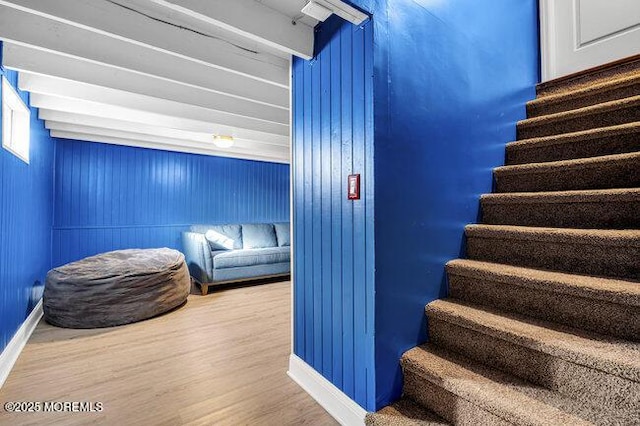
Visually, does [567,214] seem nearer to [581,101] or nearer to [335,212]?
[581,101]

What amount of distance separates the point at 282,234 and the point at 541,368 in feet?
15.8

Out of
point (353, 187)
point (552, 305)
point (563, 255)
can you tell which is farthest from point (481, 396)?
point (353, 187)

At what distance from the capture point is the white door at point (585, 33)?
223 cm

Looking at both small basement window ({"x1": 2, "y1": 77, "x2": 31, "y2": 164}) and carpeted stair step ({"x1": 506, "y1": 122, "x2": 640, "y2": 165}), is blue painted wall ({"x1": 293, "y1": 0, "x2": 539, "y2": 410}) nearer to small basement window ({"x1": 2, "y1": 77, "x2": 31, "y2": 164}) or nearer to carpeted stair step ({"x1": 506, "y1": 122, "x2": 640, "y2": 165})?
carpeted stair step ({"x1": 506, "y1": 122, "x2": 640, "y2": 165})

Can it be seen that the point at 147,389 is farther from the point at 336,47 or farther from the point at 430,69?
the point at 430,69

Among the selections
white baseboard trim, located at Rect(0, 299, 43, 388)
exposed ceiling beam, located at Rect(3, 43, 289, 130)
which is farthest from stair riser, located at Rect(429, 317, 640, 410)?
white baseboard trim, located at Rect(0, 299, 43, 388)

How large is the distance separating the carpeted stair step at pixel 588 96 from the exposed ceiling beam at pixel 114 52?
220cm

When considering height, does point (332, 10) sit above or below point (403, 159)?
above

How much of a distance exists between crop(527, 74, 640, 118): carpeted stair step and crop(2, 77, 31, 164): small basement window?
4084 mm

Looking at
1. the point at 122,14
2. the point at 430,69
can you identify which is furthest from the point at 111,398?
the point at 430,69

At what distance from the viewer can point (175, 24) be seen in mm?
1774

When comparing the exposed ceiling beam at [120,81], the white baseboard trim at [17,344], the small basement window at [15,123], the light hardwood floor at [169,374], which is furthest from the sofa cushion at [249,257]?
the small basement window at [15,123]

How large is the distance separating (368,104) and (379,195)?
46cm

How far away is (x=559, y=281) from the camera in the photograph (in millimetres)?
1240
